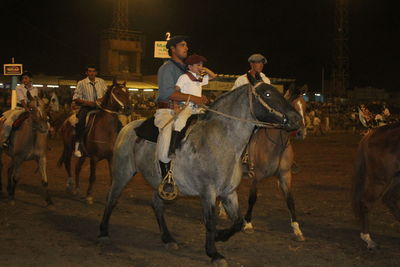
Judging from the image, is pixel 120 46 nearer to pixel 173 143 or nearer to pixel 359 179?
pixel 359 179

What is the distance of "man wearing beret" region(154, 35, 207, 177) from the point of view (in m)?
6.66

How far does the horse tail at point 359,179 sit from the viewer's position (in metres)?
7.57

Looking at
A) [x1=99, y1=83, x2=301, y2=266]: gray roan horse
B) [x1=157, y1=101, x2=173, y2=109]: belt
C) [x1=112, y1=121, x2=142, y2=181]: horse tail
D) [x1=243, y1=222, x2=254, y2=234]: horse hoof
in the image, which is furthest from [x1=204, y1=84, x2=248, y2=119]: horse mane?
[x1=243, y1=222, x2=254, y2=234]: horse hoof

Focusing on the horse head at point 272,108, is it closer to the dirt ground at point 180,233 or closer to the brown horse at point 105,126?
the dirt ground at point 180,233

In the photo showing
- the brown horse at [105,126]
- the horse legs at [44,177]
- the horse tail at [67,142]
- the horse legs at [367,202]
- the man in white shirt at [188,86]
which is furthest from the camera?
the horse tail at [67,142]

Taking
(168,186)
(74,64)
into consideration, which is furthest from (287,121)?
(74,64)

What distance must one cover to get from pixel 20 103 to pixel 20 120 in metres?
0.81

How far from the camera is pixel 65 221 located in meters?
9.04

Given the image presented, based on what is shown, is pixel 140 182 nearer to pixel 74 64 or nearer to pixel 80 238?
pixel 80 238

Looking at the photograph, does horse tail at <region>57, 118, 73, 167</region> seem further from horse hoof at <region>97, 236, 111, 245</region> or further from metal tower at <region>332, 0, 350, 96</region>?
metal tower at <region>332, 0, 350, 96</region>

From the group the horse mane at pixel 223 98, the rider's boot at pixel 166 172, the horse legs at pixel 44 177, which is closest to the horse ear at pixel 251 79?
the horse mane at pixel 223 98

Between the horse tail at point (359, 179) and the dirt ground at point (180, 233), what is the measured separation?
1.83ft

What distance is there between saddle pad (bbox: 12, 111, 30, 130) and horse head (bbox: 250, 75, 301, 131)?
701cm

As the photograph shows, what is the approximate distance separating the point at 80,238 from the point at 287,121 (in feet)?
13.0
